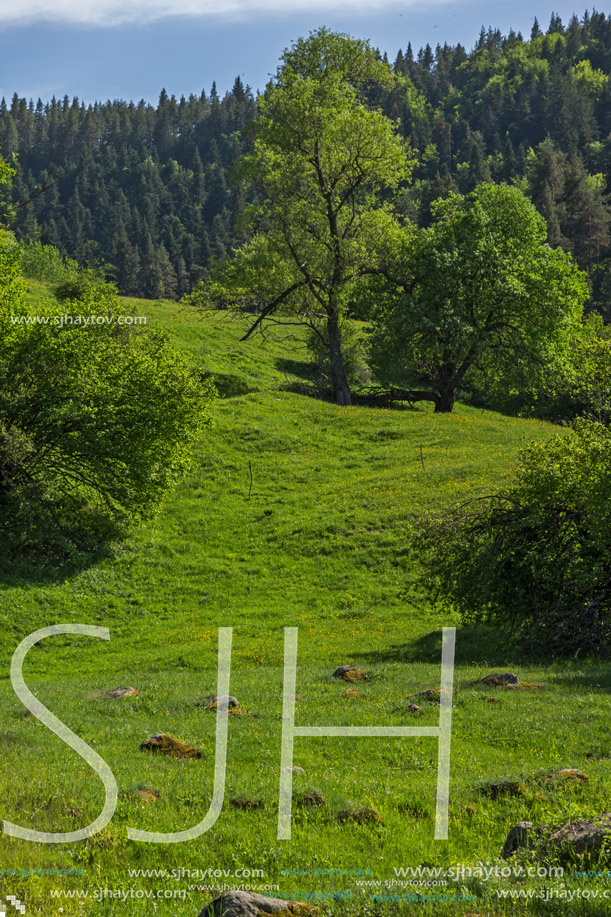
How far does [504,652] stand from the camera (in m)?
23.8

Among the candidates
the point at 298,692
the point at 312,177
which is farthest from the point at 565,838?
the point at 312,177

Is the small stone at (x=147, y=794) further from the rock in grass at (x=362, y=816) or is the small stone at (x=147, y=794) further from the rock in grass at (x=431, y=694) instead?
the rock in grass at (x=431, y=694)

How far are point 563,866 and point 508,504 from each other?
733 inches

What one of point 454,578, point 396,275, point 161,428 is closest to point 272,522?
point 161,428

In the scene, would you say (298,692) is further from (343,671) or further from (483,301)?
(483,301)

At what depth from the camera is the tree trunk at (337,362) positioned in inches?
2280

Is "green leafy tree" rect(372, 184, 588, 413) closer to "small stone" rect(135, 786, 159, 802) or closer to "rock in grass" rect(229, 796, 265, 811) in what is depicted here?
"rock in grass" rect(229, 796, 265, 811)

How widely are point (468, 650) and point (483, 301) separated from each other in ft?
129

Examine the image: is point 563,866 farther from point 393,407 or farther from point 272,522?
point 393,407

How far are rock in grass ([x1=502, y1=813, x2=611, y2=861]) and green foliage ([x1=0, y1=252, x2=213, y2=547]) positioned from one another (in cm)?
2648

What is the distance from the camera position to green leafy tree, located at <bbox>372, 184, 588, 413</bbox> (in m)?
57.5

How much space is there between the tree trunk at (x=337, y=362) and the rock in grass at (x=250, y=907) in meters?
52.2

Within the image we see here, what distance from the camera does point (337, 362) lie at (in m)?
59.2

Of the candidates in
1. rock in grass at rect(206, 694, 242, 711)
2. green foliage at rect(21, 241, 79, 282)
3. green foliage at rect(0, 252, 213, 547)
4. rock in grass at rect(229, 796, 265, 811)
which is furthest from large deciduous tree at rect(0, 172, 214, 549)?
green foliage at rect(21, 241, 79, 282)
